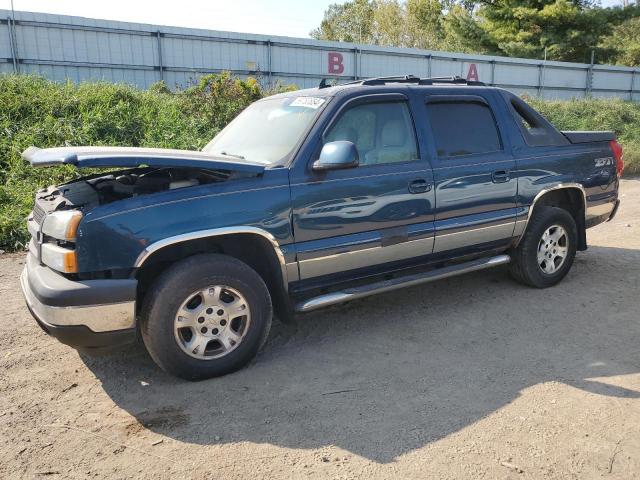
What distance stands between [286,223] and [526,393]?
1.85 m

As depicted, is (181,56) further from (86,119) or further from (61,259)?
(61,259)

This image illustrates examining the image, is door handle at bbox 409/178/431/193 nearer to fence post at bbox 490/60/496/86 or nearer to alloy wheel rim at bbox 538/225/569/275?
alloy wheel rim at bbox 538/225/569/275

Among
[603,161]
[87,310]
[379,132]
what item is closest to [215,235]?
[87,310]

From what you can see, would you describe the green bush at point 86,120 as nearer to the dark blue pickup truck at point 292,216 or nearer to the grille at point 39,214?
the grille at point 39,214

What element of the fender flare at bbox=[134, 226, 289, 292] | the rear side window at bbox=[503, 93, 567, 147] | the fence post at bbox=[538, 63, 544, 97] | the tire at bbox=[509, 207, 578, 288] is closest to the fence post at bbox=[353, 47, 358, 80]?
the fence post at bbox=[538, 63, 544, 97]

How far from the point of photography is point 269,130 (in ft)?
14.2

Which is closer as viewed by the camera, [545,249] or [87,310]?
[87,310]

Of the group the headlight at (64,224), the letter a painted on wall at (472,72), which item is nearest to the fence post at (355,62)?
the letter a painted on wall at (472,72)

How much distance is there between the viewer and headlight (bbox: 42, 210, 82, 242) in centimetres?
310

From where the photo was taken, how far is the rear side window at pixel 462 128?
454 centimetres

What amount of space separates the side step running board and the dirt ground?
1.24 ft

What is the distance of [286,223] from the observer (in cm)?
368

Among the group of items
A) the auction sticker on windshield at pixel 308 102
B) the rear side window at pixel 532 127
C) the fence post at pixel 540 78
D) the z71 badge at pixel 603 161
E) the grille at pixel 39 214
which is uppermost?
the fence post at pixel 540 78

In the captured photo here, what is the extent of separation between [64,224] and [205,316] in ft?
3.24
